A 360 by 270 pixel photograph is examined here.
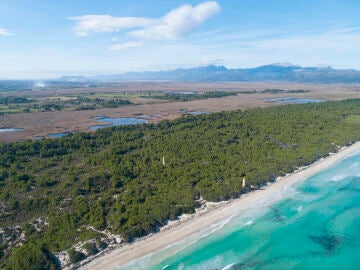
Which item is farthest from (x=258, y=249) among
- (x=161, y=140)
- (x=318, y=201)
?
(x=161, y=140)

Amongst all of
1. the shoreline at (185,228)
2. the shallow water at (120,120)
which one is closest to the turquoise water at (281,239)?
the shoreline at (185,228)

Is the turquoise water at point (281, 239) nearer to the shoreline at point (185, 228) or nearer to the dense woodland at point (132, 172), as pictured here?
the shoreline at point (185, 228)

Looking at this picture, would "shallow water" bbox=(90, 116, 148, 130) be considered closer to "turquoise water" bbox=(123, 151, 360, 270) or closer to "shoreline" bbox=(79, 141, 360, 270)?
"shoreline" bbox=(79, 141, 360, 270)

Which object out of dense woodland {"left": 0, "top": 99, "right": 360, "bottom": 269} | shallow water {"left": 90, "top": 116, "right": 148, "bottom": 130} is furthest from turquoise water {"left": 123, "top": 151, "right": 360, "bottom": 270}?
shallow water {"left": 90, "top": 116, "right": 148, "bottom": 130}

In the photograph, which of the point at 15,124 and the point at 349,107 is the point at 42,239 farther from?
the point at 349,107

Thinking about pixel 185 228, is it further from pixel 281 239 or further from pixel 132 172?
pixel 132 172
